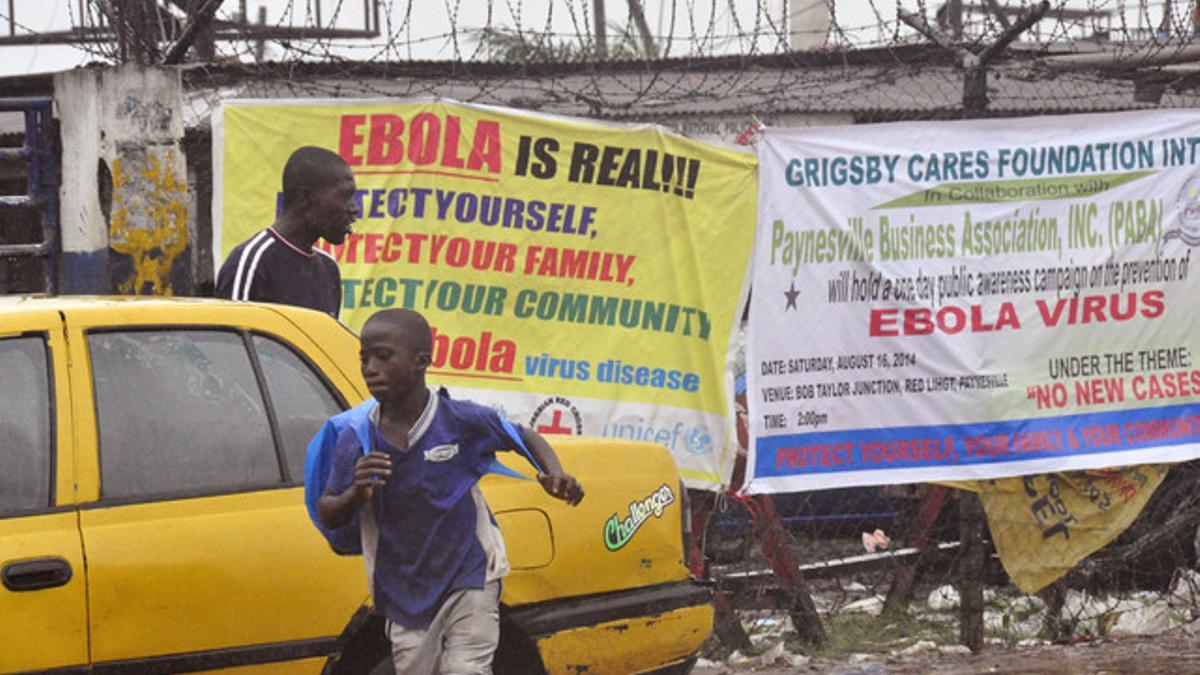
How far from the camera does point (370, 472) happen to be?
14.2 feet

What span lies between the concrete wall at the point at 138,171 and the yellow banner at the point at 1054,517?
3.51 metres

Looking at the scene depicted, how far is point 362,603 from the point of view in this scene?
4793 mm

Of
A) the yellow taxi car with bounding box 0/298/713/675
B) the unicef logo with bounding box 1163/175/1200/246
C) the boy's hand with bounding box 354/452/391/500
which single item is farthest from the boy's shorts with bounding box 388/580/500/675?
the unicef logo with bounding box 1163/175/1200/246

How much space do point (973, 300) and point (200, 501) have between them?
4.13m

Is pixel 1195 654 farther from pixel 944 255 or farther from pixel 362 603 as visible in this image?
pixel 362 603

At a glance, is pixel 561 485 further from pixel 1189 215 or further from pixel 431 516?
pixel 1189 215

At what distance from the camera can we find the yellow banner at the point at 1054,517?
804 centimetres

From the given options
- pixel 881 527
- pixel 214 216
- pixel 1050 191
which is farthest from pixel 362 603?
pixel 881 527

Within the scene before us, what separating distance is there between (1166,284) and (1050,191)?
2.18 feet

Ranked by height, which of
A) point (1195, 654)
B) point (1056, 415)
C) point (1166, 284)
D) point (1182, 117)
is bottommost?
point (1195, 654)

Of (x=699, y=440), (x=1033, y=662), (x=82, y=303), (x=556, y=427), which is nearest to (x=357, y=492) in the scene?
(x=82, y=303)

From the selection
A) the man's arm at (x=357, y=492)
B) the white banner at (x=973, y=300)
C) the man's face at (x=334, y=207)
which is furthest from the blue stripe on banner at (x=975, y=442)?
the man's arm at (x=357, y=492)

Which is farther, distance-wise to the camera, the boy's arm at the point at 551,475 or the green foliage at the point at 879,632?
the green foliage at the point at 879,632

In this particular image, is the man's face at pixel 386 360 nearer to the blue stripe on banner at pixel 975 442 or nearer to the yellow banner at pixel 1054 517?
the blue stripe on banner at pixel 975 442
